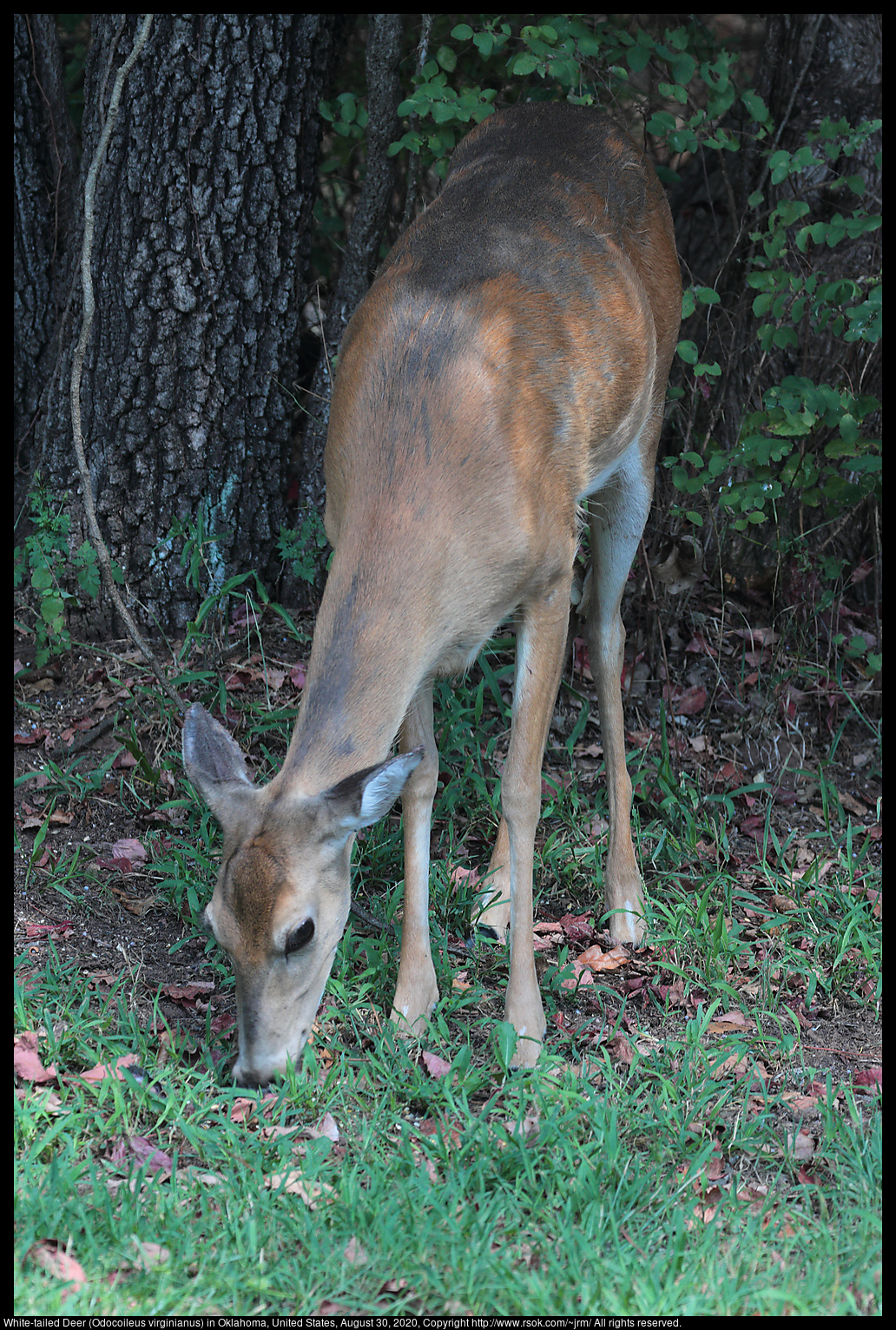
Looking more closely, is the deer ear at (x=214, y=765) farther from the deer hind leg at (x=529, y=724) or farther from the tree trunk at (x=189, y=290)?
the tree trunk at (x=189, y=290)

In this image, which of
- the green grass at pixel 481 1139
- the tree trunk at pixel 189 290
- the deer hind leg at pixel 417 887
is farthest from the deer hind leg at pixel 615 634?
the tree trunk at pixel 189 290

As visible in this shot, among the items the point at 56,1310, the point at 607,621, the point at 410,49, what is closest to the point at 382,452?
the point at 607,621

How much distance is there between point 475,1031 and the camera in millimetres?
4070

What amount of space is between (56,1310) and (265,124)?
482cm

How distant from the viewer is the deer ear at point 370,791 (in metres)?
3.28

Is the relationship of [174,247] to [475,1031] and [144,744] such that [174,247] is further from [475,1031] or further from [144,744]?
[475,1031]

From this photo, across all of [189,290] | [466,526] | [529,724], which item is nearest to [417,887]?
[529,724]

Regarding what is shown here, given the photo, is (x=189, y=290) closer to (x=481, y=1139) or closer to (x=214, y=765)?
(x=214, y=765)

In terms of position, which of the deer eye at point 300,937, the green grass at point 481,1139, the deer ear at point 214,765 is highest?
the deer ear at point 214,765

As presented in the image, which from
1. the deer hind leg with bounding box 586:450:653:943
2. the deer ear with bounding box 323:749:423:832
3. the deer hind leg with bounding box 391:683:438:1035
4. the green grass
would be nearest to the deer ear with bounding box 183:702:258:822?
the deer ear with bounding box 323:749:423:832

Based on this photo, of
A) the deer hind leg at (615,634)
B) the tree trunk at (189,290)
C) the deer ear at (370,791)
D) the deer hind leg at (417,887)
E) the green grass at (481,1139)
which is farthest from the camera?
the tree trunk at (189,290)

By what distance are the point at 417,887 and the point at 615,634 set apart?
1.50m

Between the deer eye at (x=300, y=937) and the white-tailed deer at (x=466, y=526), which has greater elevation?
the white-tailed deer at (x=466, y=526)

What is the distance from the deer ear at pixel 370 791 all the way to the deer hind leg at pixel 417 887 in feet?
2.07
